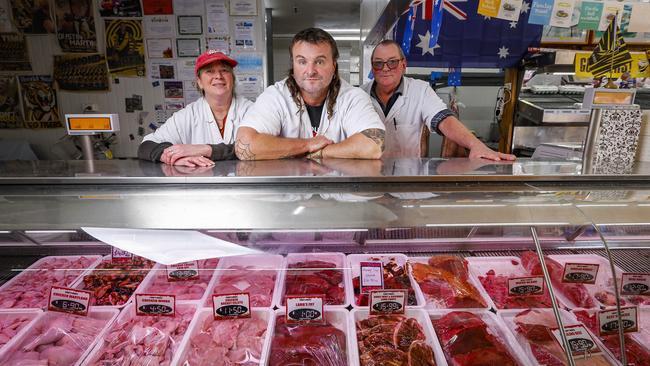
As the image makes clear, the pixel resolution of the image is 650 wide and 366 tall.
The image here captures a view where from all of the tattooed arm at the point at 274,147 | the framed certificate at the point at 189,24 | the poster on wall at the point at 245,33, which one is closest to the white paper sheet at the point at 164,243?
the tattooed arm at the point at 274,147

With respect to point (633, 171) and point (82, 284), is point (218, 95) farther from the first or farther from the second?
point (633, 171)

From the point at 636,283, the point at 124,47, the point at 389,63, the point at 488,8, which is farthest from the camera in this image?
the point at 124,47

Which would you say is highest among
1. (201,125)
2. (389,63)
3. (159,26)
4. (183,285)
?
(159,26)

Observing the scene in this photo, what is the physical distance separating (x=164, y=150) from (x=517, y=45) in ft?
13.8

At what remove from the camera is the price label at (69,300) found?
4.66 ft

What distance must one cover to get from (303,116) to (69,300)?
5.05 feet

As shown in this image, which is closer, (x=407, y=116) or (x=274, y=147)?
(x=274, y=147)

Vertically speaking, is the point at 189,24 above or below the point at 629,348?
above

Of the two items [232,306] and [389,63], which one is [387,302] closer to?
[232,306]

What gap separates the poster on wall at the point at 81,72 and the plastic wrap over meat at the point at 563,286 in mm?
5089

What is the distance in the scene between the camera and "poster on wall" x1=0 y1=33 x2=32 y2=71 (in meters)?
4.56

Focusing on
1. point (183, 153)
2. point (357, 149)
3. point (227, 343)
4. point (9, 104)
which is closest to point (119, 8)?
point (9, 104)

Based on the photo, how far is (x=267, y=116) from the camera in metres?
2.22

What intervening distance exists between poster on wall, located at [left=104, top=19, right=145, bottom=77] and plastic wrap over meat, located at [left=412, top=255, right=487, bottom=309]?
4.44 meters
